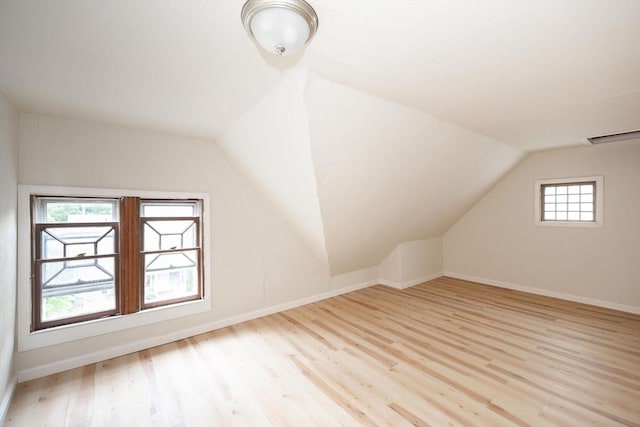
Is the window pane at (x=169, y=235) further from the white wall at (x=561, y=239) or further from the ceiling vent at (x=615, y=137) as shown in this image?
the ceiling vent at (x=615, y=137)

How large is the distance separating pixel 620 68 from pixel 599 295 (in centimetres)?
342

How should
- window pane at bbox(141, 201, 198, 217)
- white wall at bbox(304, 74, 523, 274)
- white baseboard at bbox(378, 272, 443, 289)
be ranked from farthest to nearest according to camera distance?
white baseboard at bbox(378, 272, 443, 289) → window pane at bbox(141, 201, 198, 217) → white wall at bbox(304, 74, 523, 274)

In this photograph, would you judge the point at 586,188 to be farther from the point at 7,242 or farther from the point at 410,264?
the point at 7,242

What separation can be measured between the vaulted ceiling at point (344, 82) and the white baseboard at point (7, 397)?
2076 millimetres

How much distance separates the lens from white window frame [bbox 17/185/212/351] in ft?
7.14

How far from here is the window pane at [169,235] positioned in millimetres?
2836

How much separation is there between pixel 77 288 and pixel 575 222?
610 cm

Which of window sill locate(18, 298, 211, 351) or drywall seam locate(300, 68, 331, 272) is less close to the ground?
drywall seam locate(300, 68, 331, 272)

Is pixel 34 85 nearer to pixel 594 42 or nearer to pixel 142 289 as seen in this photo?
pixel 142 289

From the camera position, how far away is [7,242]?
1916mm

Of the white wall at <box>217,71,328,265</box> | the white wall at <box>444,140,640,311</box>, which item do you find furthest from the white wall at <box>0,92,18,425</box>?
the white wall at <box>444,140,640,311</box>

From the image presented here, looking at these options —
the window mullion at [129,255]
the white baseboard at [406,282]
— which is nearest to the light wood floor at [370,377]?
the window mullion at [129,255]

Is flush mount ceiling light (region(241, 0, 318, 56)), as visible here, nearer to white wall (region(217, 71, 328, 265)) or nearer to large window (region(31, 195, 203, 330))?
white wall (region(217, 71, 328, 265))

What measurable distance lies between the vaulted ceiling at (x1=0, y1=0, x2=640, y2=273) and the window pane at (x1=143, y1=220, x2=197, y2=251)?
0.93m
